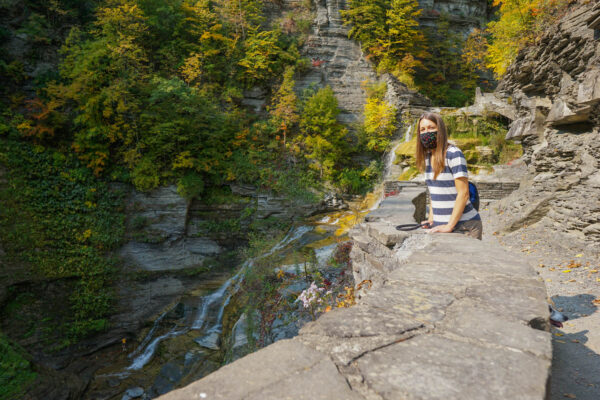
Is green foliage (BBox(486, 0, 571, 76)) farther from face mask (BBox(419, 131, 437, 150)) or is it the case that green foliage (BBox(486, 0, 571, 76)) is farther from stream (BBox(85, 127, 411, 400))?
face mask (BBox(419, 131, 437, 150))

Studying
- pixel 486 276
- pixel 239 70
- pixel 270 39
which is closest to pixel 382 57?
pixel 270 39

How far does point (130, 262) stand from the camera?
1151 centimetres

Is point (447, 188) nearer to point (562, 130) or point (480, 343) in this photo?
point (480, 343)

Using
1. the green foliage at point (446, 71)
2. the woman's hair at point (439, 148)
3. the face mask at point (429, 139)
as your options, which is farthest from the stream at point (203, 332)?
the green foliage at point (446, 71)

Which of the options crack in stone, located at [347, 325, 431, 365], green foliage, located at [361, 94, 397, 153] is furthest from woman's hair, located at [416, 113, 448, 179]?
green foliage, located at [361, 94, 397, 153]

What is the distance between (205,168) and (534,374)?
44.3 ft

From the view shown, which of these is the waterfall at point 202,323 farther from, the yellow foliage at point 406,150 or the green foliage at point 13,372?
the yellow foliage at point 406,150

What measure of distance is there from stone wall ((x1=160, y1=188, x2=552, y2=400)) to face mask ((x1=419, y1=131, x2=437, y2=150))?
1211 mm

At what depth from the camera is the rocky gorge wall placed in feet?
19.1

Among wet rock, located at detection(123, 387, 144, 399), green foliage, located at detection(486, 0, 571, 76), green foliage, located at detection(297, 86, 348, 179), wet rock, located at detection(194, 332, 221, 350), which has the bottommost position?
wet rock, located at detection(123, 387, 144, 399)

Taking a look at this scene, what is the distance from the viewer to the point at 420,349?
3.64 ft

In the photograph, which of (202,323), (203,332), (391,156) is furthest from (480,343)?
(391,156)

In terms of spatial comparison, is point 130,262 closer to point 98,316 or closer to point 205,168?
point 98,316

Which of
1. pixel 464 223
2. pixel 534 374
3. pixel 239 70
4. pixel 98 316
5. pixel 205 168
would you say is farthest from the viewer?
pixel 239 70
